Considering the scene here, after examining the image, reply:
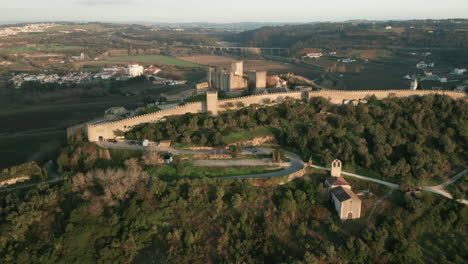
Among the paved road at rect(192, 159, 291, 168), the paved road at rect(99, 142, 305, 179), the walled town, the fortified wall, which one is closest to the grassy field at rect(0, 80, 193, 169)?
the walled town

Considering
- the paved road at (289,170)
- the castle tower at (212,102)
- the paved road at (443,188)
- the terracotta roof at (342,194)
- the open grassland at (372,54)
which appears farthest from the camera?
the open grassland at (372,54)

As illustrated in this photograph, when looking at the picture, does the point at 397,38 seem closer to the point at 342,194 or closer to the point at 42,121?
the point at 342,194

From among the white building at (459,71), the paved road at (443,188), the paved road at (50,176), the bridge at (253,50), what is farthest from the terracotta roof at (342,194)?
the bridge at (253,50)

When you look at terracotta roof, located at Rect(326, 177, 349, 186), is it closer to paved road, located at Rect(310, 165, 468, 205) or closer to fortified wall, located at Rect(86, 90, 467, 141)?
paved road, located at Rect(310, 165, 468, 205)

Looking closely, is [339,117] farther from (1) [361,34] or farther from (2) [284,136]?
(1) [361,34]

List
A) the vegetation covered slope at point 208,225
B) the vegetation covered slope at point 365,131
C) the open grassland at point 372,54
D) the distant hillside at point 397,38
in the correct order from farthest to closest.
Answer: the open grassland at point 372,54, the distant hillside at point 397,38, the vegetation covered slope at point 365,131, the vegetation covered slope at point 208,225

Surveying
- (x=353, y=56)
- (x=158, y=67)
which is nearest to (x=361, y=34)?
(x=353, y=56)

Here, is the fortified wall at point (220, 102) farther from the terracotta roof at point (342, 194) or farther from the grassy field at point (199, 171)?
the terracotta roof at point (342, 194)
